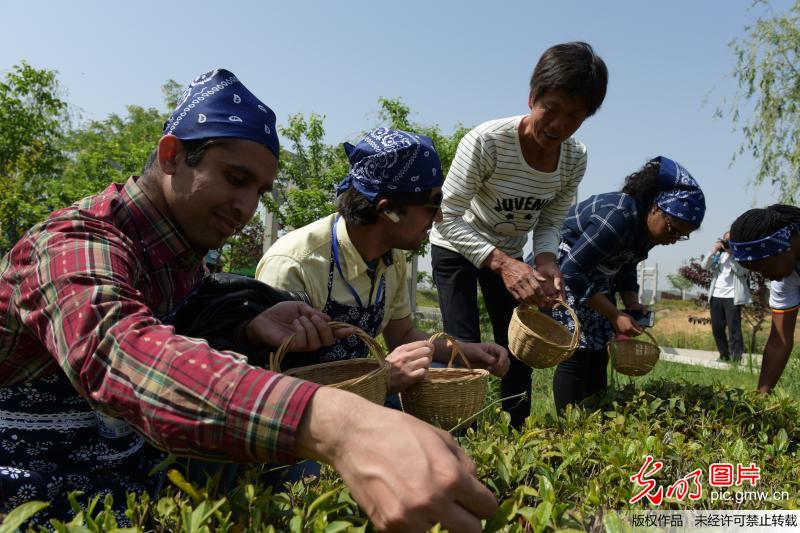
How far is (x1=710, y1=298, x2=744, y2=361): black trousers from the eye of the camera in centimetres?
915

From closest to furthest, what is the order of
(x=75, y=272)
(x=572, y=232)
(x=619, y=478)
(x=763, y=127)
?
(x=75, y=272)
(x=619, y=478)
(x=572, y=232)
(x=763, y=127)

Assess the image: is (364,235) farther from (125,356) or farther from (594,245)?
(125,356)

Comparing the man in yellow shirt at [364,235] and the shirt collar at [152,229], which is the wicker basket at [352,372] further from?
the shirt collar at [152,229]

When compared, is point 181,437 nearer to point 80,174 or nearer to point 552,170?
point 552,170

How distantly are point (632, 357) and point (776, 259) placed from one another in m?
0.90

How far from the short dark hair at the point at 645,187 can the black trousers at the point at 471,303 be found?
0.86 meters

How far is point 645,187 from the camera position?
11.2ft

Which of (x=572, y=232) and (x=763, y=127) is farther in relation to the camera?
(x=763, y=127)

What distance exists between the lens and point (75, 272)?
1170 millimetres

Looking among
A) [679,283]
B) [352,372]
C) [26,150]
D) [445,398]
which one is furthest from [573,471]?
[679,283]

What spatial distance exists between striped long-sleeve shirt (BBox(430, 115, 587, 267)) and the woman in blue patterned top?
19 cm

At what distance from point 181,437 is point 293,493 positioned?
45 cm

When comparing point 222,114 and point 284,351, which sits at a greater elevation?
point 222,114

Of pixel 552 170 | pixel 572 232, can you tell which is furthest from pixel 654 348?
pixel 552 170
